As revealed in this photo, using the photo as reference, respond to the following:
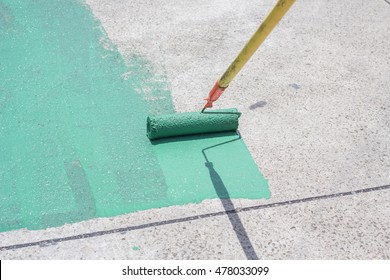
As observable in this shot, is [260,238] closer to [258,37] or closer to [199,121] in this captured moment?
[199,121]

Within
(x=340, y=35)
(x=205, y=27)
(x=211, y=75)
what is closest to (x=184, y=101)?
(x=211, y=75)

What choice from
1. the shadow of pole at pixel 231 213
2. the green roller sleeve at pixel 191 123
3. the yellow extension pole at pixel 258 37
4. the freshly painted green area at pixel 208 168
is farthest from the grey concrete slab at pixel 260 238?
the yellow extension pole at pixel 258 37

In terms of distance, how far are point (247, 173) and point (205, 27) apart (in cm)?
214

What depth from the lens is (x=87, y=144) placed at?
3.81 meters

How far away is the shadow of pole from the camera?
326 centimetres

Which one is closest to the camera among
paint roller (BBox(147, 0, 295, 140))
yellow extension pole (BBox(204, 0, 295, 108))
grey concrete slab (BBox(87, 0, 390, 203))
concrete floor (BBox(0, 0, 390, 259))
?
yellow extension pole (BBox(204, 0, 295, 108))

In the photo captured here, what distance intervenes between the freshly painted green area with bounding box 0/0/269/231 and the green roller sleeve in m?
0.09

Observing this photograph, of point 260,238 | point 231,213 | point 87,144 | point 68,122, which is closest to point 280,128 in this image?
point 231,213

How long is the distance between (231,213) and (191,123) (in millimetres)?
801

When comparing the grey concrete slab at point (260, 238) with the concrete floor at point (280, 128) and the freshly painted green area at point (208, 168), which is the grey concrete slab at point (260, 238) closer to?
the concrete floor at point (280, 128)

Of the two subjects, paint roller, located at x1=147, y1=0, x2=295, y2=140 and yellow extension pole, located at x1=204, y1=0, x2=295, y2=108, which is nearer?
yellow extension pole, located at x1=204, y1=0, x2=295, y2=108

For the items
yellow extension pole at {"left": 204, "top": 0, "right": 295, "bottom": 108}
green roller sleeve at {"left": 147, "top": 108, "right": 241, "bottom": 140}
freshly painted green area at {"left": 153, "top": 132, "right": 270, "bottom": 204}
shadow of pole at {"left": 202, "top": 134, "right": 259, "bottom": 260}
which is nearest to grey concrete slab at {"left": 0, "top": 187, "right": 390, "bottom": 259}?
shadow of pole at {"left": 202, "top": 134, "right": 259, "bottom": 260}

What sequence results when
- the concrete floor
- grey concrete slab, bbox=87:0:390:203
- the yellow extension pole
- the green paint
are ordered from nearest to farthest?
the yellow extension pole < the concrete floor < the green paint < grey concrete slab, bbox=87:0:390:203

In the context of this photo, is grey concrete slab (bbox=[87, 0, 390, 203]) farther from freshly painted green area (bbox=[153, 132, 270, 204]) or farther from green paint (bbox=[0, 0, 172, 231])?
green paint (bbox=[0, 0, 172, 231])
